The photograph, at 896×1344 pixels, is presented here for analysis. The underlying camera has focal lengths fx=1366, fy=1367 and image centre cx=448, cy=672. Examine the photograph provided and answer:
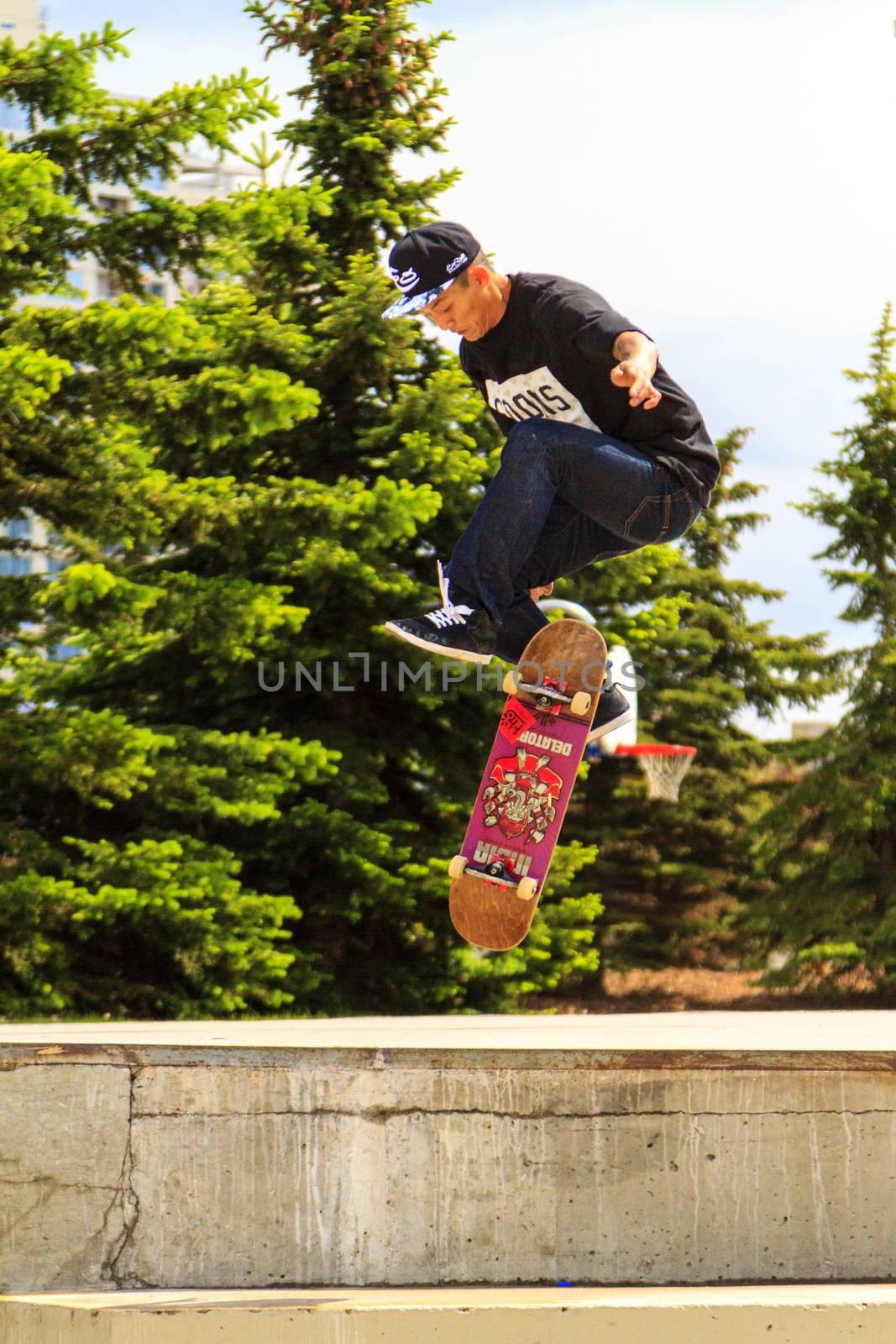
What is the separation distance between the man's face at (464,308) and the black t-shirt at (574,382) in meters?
0.06

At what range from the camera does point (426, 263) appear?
4523mm

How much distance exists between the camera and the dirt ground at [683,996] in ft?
58.4

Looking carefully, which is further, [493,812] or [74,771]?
[74,771]

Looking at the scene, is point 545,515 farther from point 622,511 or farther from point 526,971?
point 526,971

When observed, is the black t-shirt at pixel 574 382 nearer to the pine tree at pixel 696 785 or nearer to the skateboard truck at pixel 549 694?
the skateboard truck at pixel 549 694

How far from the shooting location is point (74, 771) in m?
11.8

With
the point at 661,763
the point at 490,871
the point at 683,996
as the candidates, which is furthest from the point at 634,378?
the point at 683,996

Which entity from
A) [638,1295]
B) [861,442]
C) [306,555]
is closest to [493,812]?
[638,1295]

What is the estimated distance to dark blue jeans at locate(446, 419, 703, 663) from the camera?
15.0 ft

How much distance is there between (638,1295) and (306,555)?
31.3ft

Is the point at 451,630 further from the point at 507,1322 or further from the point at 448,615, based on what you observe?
the point at 507,1322

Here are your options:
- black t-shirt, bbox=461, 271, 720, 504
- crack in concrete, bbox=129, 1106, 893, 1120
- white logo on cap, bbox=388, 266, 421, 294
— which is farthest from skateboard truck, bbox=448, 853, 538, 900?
white logo on cap, bbox=388, 266, 421, 294

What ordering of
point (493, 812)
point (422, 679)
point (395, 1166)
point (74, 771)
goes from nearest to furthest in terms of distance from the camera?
point (395, 1166), point (493, 812), point (74, 771), point (422, 679)

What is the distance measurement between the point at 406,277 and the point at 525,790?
1878mm
